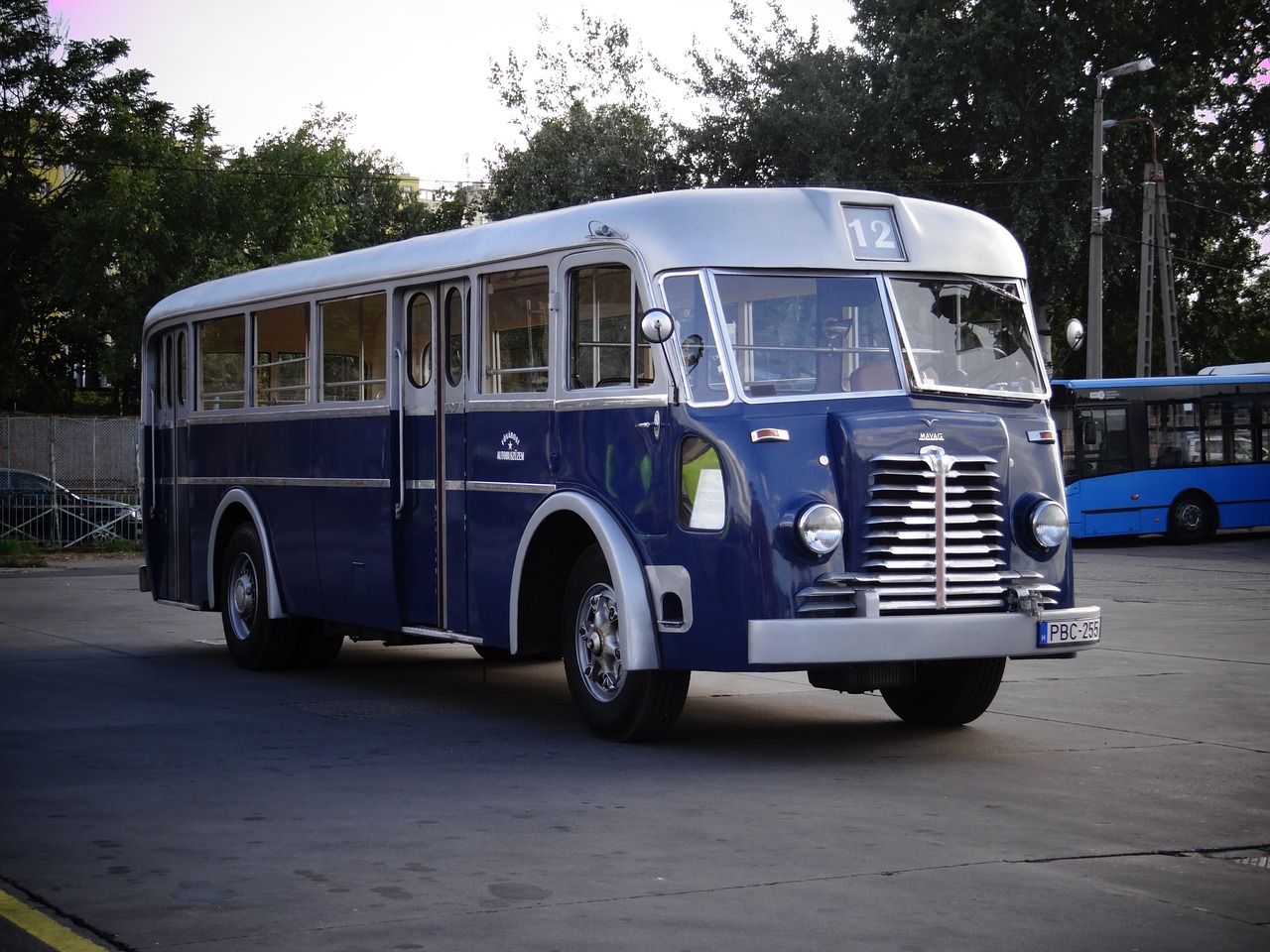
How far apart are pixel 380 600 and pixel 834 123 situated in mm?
30535

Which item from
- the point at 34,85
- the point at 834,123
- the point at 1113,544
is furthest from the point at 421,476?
the point at 34,85

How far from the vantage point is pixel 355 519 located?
39.7 ft

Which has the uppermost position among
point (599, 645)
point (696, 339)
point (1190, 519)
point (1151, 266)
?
point (1151, 266)

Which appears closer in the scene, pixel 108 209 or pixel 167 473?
pixel 167 473

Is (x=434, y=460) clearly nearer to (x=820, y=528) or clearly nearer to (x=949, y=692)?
(x=820, y=528)

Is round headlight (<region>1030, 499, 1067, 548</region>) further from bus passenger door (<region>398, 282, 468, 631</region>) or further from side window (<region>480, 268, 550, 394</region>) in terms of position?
bus passenger door (<region>398, 282, 468, 631</region>)

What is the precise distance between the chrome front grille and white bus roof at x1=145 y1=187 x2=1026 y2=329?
1.21 metres

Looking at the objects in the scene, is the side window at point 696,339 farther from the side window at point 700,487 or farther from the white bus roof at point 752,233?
the side window at point 700,487

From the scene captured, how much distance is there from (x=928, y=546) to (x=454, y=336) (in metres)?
3.54

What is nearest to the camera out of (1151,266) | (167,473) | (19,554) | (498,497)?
(498,497)

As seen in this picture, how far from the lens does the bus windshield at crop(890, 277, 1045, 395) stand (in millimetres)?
9586

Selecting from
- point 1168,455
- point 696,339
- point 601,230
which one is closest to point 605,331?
point 601,230

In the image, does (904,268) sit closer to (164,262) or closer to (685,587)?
(685,587)

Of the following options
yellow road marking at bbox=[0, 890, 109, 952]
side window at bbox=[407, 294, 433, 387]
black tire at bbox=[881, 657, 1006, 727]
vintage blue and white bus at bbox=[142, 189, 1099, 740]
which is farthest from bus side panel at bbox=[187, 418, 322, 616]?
yellow road marking at bbox=[0, 890, 109, 952]
